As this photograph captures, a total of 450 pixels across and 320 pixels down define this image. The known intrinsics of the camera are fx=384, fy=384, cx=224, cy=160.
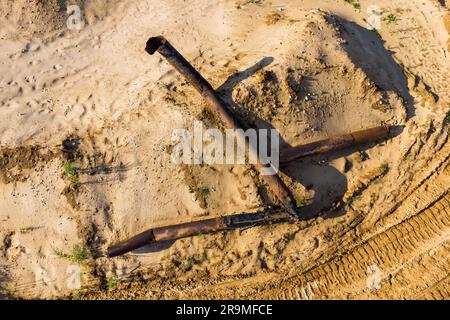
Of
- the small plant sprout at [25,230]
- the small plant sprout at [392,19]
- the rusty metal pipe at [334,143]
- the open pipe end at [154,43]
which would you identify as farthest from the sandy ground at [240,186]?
the small plant sprout at [392,19]

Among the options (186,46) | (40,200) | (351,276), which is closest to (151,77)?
(186,46)

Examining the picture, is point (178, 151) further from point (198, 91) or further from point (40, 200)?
point (40, 200)

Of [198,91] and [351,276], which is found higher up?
[198,91]

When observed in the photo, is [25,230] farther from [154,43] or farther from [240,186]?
[154,43]

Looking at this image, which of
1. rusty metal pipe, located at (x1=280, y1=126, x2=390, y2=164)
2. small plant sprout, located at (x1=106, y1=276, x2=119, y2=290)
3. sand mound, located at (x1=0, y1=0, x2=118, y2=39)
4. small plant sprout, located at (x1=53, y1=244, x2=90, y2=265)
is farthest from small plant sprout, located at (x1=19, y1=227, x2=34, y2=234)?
rusty metal pipe, located at (x1=280, y1=126, x2=390, y2=164)

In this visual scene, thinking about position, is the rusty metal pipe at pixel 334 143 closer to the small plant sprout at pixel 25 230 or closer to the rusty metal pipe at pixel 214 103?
the rusty metal pipe at pixel 214 103

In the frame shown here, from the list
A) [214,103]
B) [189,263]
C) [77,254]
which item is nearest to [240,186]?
[214,103]

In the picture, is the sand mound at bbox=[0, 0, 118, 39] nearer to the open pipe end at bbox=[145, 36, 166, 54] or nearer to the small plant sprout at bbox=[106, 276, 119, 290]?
the open pipe end at bbox=[145, 36, 166, 54]
